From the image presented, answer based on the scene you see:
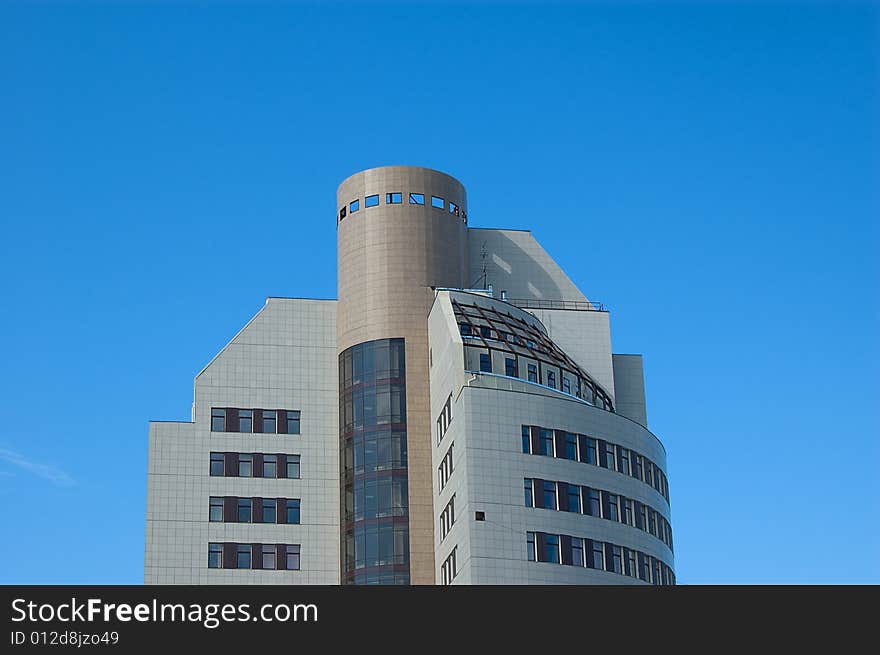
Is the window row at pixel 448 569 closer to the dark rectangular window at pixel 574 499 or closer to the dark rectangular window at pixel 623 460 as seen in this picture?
the dark rectangular window at pixel 574 499

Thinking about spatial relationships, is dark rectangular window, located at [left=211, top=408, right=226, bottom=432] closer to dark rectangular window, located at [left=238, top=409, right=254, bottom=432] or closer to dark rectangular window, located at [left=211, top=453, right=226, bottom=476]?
dark rectangular window, located at [left=238, top=409, right=254, bottom=432]

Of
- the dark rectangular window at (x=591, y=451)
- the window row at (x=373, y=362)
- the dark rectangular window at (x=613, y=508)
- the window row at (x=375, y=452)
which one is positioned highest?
the window row at (x=373, y=362)

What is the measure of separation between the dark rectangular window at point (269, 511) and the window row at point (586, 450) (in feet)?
88.4

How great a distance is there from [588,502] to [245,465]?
31.3 m

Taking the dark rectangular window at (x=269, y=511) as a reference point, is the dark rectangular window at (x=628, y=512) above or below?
below

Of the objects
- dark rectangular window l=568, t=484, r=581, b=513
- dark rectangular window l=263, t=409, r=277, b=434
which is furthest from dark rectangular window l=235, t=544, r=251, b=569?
dark rectangular window l=568, t=484, r=581, b=513

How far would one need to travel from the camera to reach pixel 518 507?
92.9m

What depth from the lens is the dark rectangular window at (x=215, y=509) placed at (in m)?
111

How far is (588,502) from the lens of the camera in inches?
3777

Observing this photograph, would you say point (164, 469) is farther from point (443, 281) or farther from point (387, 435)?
point (443, 281)

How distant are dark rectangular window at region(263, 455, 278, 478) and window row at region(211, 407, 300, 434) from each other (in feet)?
7.58

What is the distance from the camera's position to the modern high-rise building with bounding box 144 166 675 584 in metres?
94.4

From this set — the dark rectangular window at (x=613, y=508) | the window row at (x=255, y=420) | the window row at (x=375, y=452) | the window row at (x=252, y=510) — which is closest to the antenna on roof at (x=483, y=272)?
the window row at (x=375, y=452)
